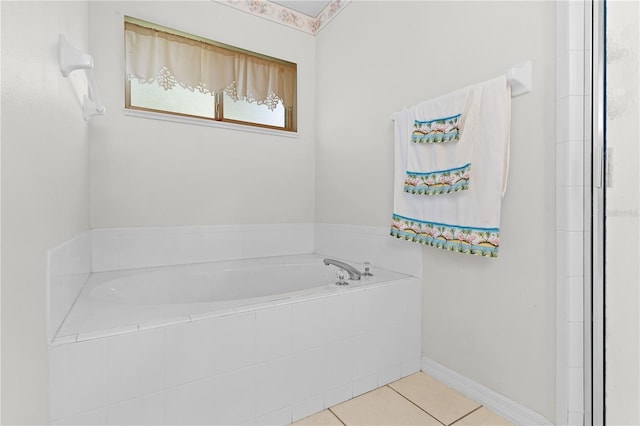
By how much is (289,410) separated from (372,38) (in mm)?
2194

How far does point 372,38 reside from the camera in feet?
7.15

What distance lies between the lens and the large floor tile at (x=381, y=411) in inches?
54.7

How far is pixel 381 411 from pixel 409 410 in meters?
0.13

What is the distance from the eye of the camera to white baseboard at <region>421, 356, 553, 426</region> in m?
1.35

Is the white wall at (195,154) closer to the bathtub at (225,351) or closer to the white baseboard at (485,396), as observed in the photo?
the bathtub at (225,351)

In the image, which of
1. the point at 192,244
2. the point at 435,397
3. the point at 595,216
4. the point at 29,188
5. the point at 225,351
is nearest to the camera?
the point at 29,188

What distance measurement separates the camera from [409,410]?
1466 millimetres

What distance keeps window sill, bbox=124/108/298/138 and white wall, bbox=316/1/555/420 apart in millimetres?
601

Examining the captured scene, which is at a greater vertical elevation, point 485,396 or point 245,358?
point 245,358

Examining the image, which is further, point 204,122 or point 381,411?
point 204,122

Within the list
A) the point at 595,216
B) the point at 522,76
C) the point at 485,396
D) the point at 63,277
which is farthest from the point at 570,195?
the point at 63,277

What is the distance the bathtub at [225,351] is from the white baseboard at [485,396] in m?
0.11

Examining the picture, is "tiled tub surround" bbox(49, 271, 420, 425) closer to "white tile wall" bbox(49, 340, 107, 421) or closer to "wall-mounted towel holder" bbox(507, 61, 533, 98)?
"white tile wall" bbox(49, 340, 107, 421)

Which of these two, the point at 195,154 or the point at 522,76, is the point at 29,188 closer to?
the point at 195,154
